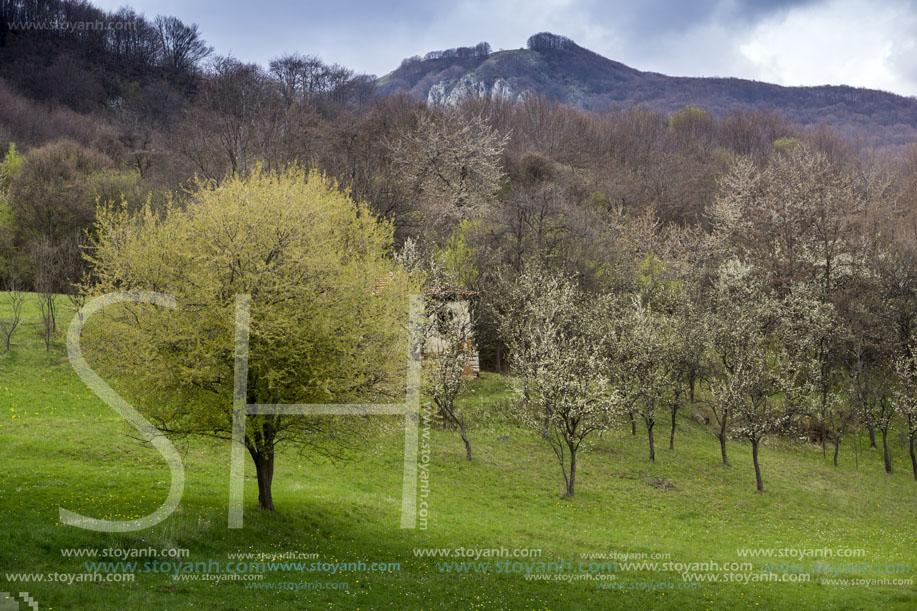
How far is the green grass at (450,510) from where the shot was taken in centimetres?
1546

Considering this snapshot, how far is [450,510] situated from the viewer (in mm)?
25359

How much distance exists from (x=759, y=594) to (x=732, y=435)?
24071mm

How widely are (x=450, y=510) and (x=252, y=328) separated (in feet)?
40.0

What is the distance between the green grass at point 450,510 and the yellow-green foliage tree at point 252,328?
3114 mm

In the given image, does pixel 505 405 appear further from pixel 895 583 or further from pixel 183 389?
pixel 183 389

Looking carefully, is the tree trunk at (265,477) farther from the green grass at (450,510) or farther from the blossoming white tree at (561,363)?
the blossoming white tree at (561,363)

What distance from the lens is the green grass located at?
15461mm

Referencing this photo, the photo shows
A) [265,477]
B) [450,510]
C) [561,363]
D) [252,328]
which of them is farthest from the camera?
[561,363]

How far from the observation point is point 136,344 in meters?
17.2

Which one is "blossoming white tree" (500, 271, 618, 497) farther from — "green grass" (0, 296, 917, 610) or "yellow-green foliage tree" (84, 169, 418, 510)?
"yellow-green foliage tree" (84, 169, 418, 510)

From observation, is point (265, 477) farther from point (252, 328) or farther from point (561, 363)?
point (561, 363)

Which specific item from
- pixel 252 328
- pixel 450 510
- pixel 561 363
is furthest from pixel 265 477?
pixel 561 363

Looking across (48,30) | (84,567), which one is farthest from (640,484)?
(48,30)

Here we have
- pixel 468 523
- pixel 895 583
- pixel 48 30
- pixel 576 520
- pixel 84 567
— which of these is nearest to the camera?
pixel 84 567
